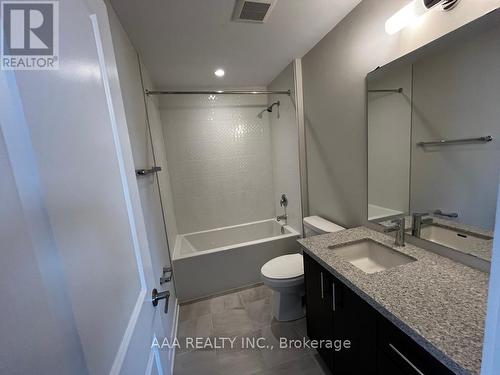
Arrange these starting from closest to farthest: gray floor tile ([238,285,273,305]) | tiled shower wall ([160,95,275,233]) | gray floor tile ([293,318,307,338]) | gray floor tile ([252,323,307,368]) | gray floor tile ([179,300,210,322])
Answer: gray floor tile ([252,323,307,368])
gray floor tile ([293,318,307,338])
gray floor tile ([179,300,210,322])
gray floor tile ([238,285,273,305])
tiled shower wall ([160,95,275,233])

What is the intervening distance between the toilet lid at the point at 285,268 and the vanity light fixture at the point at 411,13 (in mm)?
1850

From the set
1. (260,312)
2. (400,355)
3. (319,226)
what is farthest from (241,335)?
(400,355)

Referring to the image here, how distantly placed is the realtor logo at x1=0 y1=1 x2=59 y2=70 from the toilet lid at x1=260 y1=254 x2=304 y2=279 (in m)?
1.86

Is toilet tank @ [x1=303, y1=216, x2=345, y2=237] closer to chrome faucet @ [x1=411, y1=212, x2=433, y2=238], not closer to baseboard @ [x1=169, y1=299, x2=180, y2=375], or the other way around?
chrome faucet @ [x1=411, y1=212, x2=433, y2=238]

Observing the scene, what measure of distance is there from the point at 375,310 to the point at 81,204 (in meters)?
1.17

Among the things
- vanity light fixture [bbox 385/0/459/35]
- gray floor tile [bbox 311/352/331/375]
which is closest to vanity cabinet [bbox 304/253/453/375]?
gray floor tile [bbox 311/352/331/375]

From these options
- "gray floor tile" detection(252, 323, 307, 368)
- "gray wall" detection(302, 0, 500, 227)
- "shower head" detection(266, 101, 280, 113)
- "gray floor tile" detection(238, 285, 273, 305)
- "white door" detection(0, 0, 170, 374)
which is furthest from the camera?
"shower head" detection(266, 101, 280, 113)

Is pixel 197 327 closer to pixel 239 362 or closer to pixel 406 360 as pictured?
pixel 239 362

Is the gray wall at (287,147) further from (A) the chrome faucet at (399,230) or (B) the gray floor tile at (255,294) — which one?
(A) the chrome faucet at (399,230)

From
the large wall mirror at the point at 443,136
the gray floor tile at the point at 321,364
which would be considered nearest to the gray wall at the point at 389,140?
the large wall mirror at the point at 443,136

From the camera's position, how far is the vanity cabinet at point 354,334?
783 millimetres

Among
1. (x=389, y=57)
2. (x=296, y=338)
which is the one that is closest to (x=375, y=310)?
(x=296, y=338)

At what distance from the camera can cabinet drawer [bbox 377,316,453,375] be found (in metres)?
0.71

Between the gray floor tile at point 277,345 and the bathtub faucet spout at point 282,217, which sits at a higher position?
the bathtub faucet spout at point 282,217
